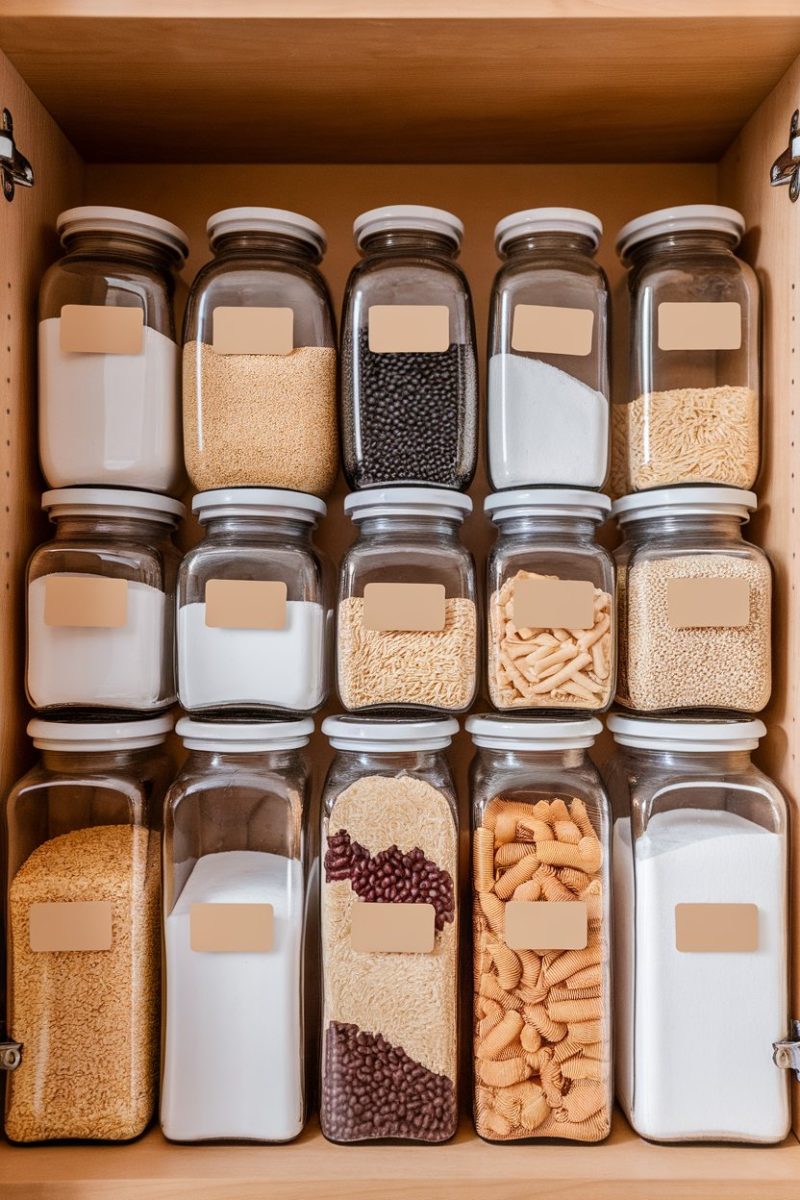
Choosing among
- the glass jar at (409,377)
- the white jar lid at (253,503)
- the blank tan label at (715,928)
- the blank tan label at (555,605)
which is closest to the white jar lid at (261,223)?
the glass jar at (409,377)

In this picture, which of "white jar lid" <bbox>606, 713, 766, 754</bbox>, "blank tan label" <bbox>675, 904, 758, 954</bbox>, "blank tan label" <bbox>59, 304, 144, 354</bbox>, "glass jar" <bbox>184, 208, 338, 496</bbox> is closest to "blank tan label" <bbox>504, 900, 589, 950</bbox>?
"blank tan label" <bbox>675, 904, 758, 954</bbox>

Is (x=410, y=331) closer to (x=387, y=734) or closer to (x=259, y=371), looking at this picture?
(x=259, y=371)

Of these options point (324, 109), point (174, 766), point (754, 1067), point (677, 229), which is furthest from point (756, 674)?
point (324, 109)

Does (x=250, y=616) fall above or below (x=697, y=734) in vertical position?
above

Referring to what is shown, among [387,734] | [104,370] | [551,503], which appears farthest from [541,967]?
[104,370]

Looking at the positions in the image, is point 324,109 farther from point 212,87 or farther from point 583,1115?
point 583,1115
